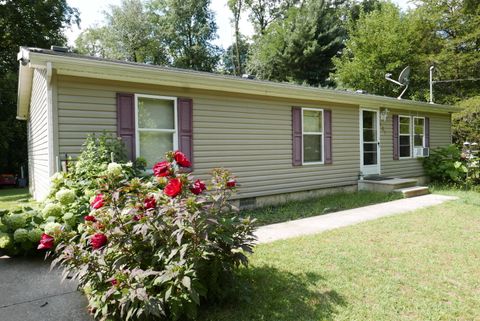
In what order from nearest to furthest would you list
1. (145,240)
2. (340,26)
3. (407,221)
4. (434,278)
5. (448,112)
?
(145,240), (434,278), (407,221), (448,112), (340,26)

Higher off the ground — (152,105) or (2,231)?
(152,105)

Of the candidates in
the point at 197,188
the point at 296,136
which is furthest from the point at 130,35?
the point at 197,188

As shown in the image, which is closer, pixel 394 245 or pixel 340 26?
pixel 394 245

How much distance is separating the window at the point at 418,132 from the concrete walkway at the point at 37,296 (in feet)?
34.8

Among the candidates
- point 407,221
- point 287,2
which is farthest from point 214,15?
point 407,221

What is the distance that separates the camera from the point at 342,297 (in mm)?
2811

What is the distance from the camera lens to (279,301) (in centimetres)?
273

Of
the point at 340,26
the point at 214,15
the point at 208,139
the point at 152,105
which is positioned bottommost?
the point at 208,139

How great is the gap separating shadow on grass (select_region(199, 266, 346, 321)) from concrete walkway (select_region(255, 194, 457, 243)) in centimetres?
138

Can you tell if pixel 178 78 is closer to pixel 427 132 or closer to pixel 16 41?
pixel 427 132

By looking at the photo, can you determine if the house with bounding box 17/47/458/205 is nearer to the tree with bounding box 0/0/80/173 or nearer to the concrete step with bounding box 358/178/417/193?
the concrete step with bounding box 358/178/417/193

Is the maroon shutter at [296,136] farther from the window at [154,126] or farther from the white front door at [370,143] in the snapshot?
the window at [154,126]

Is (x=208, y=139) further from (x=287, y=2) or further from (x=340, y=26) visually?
(x=287, y=2)

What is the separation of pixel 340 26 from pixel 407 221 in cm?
1949
